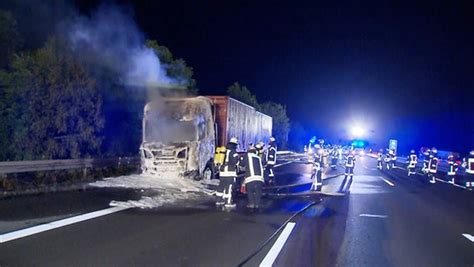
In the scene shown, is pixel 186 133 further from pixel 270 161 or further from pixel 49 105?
pixel 49 105

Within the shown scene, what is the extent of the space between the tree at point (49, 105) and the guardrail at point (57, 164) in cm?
108

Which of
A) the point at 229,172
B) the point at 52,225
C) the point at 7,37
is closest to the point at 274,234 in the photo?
the point at 229,172

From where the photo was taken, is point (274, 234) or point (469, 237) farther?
point (469, 237)

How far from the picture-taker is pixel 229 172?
1172 centimetres

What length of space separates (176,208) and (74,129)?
7.37 m

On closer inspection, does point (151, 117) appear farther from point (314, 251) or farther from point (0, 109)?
point (314, 251)

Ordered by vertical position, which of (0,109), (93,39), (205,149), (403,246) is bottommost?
(403,246)

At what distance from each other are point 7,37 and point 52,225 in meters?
11.2

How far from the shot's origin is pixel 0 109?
599 inches

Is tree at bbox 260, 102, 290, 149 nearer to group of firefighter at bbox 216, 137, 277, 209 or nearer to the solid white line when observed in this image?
group of firefighter at bbox 216, 137, 277, 209

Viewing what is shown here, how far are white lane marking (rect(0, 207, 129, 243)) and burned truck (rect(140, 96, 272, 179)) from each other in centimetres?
528

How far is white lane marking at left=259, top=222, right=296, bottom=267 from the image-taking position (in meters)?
6.80

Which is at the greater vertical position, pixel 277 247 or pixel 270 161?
pixel 270 161

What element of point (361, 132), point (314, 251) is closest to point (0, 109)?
point (314, 251)
